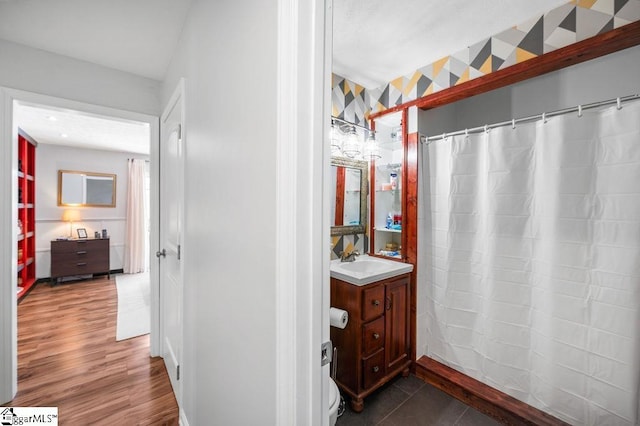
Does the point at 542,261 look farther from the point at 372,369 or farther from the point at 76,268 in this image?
the point at 76,268

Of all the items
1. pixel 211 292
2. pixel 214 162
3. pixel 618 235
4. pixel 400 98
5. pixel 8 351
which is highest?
pixel 400 98

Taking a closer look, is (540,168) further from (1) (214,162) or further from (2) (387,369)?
(1) (214,162)

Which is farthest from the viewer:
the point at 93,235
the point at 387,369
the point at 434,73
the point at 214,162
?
the point at 93,235

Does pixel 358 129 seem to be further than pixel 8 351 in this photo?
Yes

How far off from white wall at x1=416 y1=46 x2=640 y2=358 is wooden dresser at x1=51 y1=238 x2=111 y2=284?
5.20m

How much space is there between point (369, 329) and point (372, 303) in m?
0.17

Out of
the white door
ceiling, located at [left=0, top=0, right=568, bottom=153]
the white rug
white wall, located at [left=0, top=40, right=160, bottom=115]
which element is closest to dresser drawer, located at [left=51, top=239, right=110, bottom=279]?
the white rug

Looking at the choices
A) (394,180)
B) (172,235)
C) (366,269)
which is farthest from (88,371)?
(394,180)

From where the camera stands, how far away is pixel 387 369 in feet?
6.36

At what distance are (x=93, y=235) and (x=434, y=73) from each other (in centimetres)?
591

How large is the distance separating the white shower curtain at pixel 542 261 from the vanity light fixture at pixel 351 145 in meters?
0.59

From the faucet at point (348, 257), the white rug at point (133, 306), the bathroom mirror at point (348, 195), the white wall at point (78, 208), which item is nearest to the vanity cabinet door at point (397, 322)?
the faucet at point (348, 257)

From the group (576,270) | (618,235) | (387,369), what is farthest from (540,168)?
(387,369)

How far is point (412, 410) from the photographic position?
176 cm
